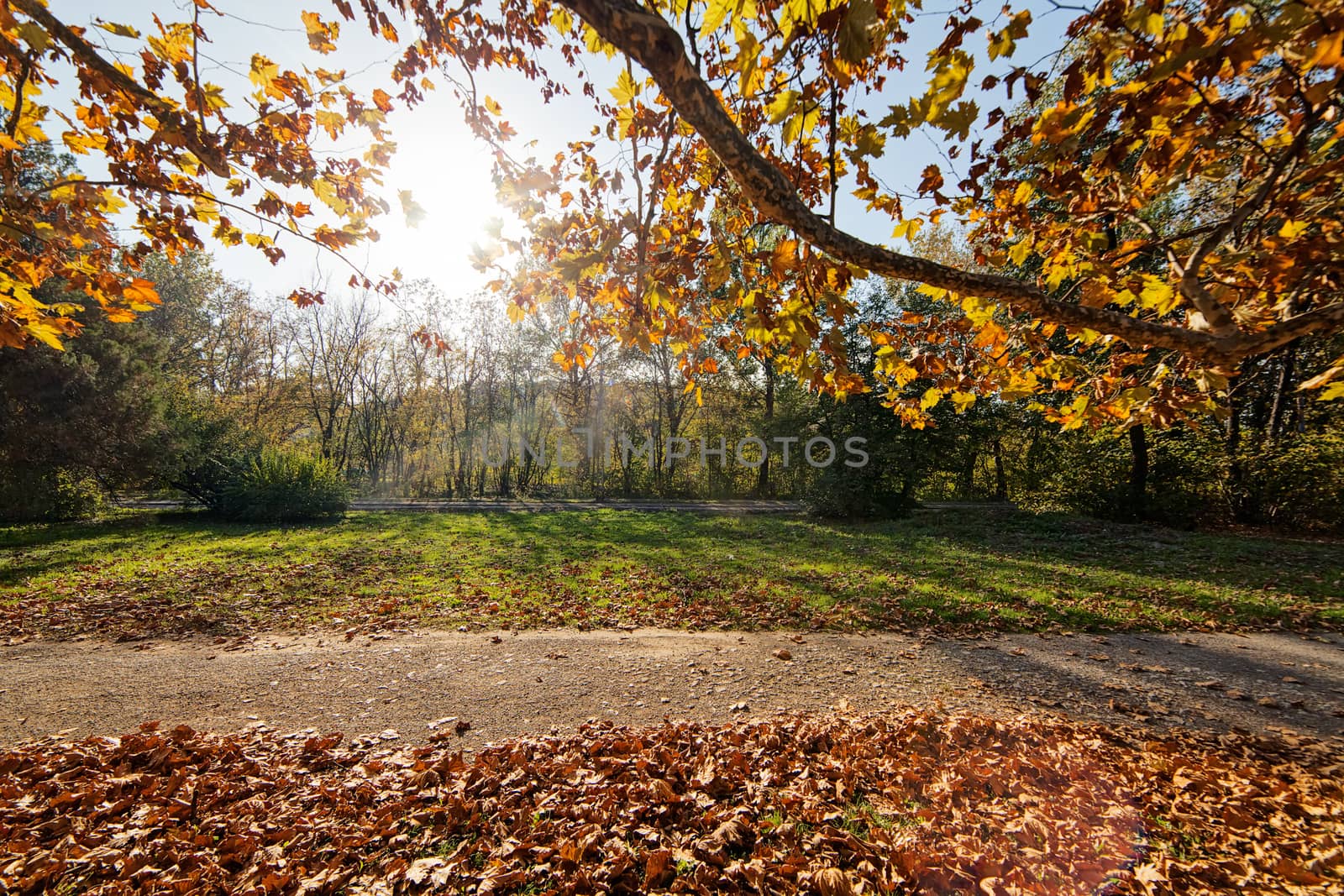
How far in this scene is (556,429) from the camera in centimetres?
2739

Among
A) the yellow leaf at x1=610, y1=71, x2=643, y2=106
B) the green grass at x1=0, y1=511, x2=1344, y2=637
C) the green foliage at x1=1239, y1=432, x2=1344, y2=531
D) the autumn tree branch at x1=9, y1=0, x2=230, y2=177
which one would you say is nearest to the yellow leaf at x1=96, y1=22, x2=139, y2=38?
the autumn tree branch at x1=9, y1=0, x2=230, y2=177

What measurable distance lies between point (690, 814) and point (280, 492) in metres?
16.4

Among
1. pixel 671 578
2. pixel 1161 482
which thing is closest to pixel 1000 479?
pixel 1161 482

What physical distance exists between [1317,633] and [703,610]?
6.94 metres

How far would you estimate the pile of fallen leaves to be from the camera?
2.27m

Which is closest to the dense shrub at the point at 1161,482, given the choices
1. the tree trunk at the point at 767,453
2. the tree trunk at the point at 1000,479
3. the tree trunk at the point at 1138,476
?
the tree trunk at the point at 1138,476

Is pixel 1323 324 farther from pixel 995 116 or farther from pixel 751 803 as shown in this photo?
pixel 751 803

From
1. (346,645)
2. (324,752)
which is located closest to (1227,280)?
(324,752)

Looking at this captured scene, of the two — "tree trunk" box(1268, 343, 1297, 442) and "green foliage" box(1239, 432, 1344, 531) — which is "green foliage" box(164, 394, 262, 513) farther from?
"tree trunk" box(1268, 343, 1297, 442)

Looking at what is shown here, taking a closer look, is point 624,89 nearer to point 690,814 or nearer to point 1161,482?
point 690,814

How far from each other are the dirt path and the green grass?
0.65 metres

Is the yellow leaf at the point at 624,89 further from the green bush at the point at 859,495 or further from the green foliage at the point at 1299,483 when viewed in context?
the green foliage at the point at 1299,483

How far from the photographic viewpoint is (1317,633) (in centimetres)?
580

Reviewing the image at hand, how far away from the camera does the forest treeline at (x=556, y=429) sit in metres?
12.4
